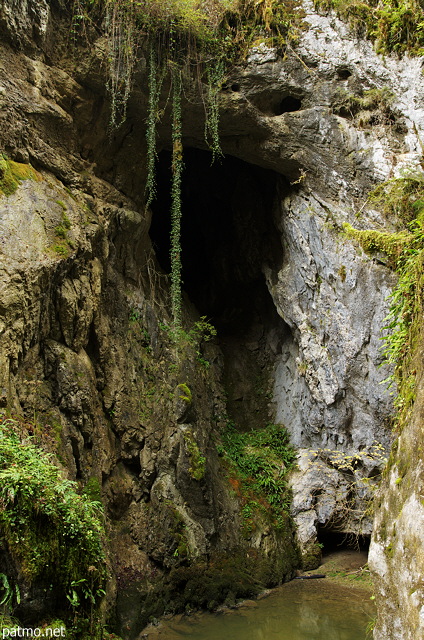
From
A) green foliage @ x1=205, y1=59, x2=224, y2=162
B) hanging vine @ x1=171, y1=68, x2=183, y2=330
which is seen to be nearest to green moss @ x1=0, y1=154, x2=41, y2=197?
hanging vine @ x1=171, y1=68, x2=183, y2=330

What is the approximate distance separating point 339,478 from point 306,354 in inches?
108

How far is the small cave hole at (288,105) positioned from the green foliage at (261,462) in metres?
7.49

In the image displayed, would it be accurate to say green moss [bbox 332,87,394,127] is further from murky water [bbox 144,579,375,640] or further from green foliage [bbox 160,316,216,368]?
murky water [bbox 144,579,375,640]

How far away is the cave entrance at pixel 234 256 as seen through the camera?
1209 centimetres

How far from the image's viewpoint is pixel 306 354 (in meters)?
9.91

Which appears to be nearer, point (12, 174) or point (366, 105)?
point (12, 174)

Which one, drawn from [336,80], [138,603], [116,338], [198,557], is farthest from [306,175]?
[138,603]

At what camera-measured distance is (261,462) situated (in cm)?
1016

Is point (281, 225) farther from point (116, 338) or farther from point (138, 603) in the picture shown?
point (138, 603)

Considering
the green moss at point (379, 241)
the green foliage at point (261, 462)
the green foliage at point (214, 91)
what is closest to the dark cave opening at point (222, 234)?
the green foliage at point (214, 91)

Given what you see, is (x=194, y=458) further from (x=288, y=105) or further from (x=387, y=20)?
(x=387, y=20)

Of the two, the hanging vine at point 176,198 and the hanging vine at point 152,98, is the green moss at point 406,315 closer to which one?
the hanging vine at point 176,198

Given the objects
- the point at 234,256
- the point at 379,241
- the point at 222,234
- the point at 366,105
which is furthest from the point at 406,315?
the point at 222,234

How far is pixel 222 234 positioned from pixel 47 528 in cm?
1079
